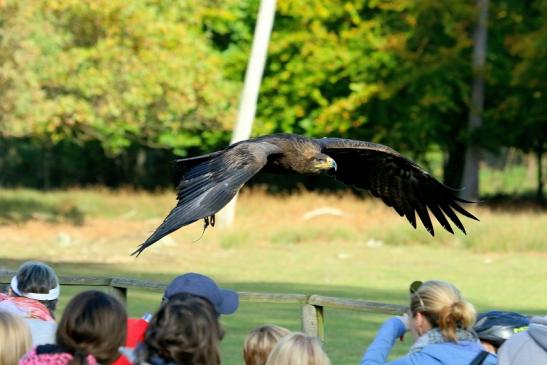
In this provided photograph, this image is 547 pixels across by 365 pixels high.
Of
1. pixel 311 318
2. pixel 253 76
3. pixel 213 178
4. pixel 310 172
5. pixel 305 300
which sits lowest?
pixel 311 318

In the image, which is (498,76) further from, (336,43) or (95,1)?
(95,1)

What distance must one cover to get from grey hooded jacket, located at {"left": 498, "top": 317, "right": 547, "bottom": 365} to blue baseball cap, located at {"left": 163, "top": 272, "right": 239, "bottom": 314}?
1.19m

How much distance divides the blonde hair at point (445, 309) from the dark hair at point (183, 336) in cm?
128

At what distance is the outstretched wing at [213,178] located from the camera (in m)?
8.75

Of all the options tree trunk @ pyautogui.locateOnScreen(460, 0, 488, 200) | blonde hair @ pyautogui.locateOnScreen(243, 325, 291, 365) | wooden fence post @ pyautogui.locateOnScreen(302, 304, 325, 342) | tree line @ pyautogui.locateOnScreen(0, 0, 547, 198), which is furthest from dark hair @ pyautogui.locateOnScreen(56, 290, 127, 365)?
tree trunk @ pyautogui.locateOnScreen(460, 0, 488, 200)

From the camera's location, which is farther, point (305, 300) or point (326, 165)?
point (326, 165)

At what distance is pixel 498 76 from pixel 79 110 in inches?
517

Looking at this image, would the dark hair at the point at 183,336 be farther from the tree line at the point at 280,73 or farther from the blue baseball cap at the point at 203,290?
the tree line at the point at 280,73

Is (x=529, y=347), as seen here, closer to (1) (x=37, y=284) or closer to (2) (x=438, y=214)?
(1) (x=37, y=284)

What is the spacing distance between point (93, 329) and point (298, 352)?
2.68 feet

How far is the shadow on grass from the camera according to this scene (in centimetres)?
3325

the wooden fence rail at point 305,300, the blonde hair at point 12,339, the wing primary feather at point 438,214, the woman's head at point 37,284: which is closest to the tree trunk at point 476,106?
the wing primary feather at point 438,214

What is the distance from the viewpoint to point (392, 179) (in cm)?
1216

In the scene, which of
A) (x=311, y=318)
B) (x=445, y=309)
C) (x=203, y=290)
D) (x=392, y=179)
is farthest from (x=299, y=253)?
(x=203, y=290)
